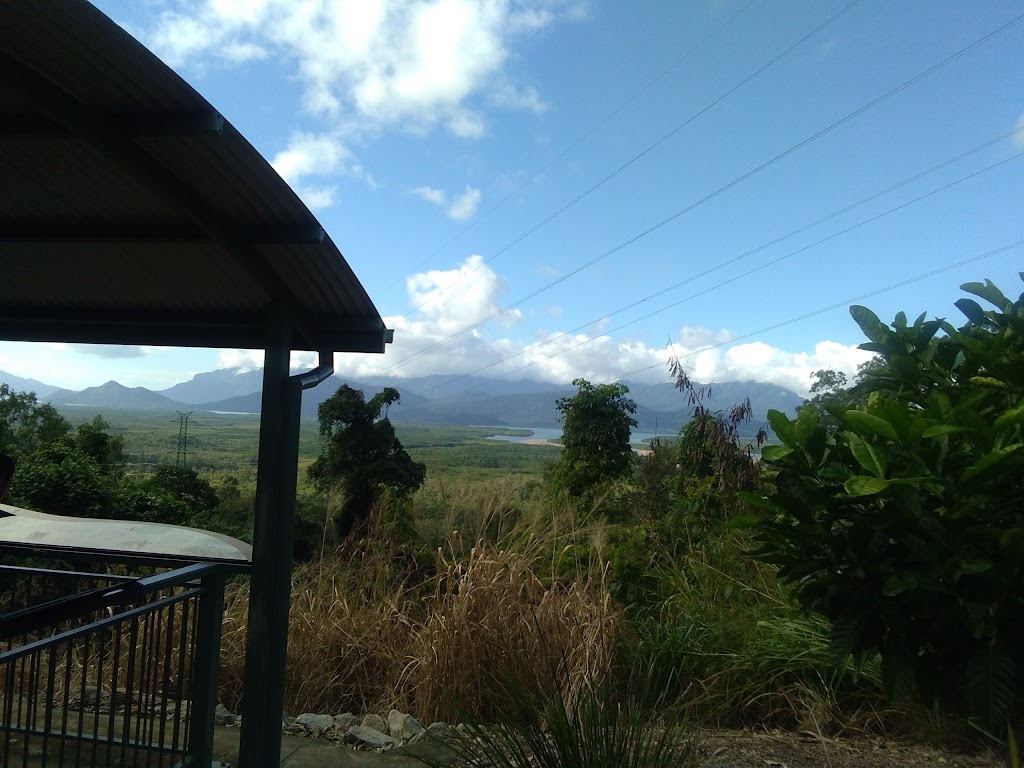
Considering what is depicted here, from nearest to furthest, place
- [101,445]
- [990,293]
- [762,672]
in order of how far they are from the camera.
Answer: [990,293], [762,672], [101,445]

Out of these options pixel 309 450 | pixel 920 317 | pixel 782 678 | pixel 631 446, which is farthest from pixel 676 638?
pixel 309 450

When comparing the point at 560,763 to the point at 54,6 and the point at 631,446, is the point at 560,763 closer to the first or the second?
the point at 54,6

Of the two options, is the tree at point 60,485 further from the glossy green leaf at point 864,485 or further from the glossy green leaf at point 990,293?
the glossy green leaf at point 990,293

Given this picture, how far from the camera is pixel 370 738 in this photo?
13.4 feet

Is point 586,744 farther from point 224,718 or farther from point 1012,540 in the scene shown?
point 224,718

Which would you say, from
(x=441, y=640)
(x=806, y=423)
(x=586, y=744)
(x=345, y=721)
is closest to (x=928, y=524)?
(x=806, y=423)

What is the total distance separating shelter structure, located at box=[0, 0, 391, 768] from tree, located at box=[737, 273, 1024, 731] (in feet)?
6.15

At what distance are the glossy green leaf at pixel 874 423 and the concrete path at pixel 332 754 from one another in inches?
102

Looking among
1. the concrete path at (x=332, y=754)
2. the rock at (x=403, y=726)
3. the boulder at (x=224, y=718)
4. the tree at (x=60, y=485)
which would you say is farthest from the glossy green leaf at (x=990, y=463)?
the tree at (x=60, y=485)

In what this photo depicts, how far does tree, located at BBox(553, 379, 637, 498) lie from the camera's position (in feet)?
34.0

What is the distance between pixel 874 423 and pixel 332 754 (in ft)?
10.4

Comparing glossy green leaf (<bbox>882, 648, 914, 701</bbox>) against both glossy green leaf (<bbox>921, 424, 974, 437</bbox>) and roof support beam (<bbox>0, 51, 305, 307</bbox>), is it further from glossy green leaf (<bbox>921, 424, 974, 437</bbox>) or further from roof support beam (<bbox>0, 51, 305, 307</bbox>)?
roof support beam (<bbox>0, 51, 305, 307</bbox>)

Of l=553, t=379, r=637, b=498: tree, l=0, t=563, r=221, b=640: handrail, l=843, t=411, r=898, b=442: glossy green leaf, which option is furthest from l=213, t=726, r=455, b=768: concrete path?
l=553, t=379, r=637, b=498: tree

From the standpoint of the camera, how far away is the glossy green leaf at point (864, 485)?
7.29ft
